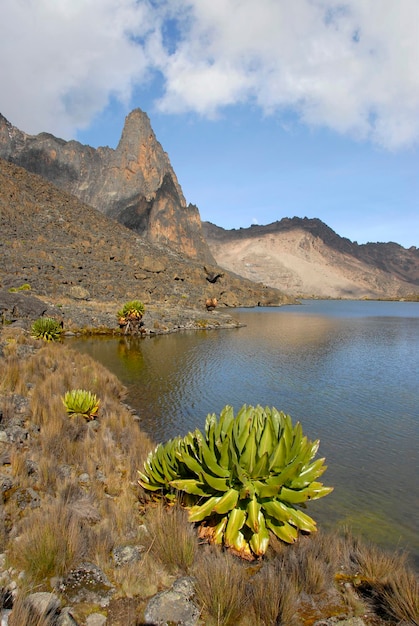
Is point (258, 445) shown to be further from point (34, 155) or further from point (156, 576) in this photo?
point (34, 155)

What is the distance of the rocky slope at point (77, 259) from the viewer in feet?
130

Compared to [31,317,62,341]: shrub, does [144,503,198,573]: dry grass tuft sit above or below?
above

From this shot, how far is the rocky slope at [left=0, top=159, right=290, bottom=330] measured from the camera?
39562 millimetres

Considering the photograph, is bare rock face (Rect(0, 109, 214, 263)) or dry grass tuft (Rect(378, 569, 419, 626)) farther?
bare rock face (Rect(0, 109, 214, 263))

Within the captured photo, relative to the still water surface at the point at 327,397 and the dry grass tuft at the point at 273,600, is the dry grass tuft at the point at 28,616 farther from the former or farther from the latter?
the still water surface at the point at 327,397

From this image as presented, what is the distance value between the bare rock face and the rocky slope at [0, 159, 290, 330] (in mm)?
36237

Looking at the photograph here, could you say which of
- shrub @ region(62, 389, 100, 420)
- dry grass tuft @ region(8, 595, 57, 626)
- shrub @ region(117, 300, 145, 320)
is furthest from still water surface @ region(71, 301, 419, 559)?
dry grass tuft @ region(8, 595, 57, 626)

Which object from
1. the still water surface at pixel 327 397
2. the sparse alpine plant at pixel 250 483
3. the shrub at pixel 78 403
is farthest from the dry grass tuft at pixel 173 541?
the shrub at pixel 78 403

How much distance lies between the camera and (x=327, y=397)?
531 inches

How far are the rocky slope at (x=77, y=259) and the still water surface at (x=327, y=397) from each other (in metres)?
16.0

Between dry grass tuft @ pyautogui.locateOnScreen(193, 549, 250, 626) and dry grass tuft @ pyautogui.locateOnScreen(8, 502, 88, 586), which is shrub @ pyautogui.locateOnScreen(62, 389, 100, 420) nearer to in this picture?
dry grass tuft @ pyautogui.locateOnScreen(8, 502, 88, 586)

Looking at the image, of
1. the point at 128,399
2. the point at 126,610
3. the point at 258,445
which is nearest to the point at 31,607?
the point at 126,610

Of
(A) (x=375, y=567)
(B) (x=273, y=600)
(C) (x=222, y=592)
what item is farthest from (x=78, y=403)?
(A) (x=375, y=567)

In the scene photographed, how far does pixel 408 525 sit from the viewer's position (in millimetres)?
5949
